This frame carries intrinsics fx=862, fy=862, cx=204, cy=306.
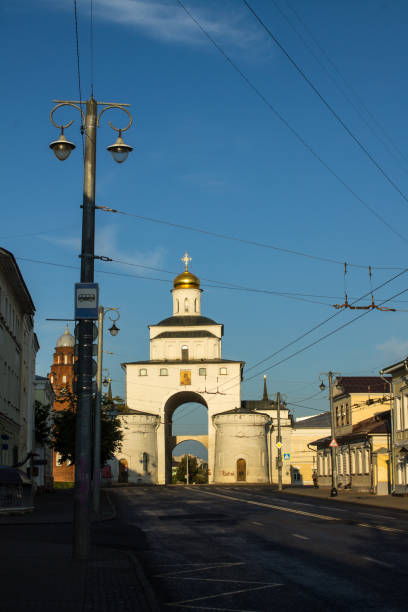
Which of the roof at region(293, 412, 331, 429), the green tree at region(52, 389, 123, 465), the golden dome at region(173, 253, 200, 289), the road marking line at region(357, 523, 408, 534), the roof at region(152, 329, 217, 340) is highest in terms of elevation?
the golden dome at region(173, 253, 200, 289)

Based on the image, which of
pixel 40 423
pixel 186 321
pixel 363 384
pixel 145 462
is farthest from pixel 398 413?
pixel 186 321

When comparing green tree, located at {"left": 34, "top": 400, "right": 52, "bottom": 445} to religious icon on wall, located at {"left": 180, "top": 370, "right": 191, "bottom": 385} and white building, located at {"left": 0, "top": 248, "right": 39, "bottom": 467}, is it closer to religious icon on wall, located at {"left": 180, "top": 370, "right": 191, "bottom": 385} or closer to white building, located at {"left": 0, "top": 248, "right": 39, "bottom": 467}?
white building, located at {"left": 0, "top": 248, "right": 39, "bottom": 467}

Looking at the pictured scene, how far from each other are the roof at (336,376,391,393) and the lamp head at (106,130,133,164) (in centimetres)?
5248

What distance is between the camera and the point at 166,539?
19734 mm

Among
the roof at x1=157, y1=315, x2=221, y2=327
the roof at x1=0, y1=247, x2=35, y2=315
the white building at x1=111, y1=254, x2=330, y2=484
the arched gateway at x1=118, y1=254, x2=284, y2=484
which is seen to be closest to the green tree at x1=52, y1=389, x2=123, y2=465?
the roof at x1=0, y1=247, x2=35, y2=315

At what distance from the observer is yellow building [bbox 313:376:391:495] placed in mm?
54906

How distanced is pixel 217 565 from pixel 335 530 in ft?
27.1

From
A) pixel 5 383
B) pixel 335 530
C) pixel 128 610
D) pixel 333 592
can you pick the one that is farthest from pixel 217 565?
pixel 5 383

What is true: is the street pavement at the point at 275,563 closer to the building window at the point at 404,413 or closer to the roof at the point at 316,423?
the building window at the point at 404,413

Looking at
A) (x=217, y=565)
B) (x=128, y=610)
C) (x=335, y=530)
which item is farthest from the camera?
(x=335, y=530)

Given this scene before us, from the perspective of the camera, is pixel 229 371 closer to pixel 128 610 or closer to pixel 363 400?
pixel 363 400

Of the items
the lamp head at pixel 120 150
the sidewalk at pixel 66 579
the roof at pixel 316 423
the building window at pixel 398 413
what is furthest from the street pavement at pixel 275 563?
the roof at pixel 316 423

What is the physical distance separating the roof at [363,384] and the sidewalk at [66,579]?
4854 centimetres

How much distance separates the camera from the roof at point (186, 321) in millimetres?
109375
